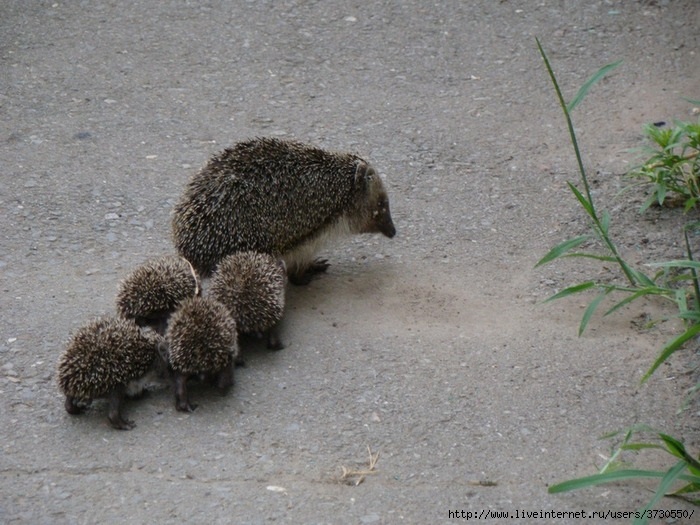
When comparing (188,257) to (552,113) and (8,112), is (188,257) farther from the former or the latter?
(552,113)

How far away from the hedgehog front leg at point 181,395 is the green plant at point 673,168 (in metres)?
3.76

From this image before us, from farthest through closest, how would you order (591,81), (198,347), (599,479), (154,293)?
(154,293)
(198,347)
(591,81)
(599,479)

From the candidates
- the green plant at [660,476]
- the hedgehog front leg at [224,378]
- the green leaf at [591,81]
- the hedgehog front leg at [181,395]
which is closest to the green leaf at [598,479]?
the green plant at [660,476]

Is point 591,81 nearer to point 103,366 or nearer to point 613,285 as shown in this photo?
point 613,285

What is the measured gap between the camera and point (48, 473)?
5.12m

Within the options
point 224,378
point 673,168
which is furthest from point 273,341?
point 673,168

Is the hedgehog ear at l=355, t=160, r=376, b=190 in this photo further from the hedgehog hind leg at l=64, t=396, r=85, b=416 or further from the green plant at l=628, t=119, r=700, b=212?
the hedgehog hind leg at l=64, t=396, r=85, b=416

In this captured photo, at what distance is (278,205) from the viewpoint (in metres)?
6.70

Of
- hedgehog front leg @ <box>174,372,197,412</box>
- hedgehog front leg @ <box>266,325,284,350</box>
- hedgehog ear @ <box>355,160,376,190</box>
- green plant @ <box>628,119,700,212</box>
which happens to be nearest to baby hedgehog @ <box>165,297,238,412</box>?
hedgehog front leg @ <box>174,372,197,412</box>

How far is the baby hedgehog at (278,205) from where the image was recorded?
643 cm

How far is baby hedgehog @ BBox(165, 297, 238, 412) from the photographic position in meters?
5.58

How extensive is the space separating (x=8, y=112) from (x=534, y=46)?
519 cm

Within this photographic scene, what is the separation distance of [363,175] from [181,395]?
2.35 metres

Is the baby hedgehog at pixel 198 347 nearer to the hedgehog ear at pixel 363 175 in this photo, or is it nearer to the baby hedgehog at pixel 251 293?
the baby hedgehog at pixel 251 293
